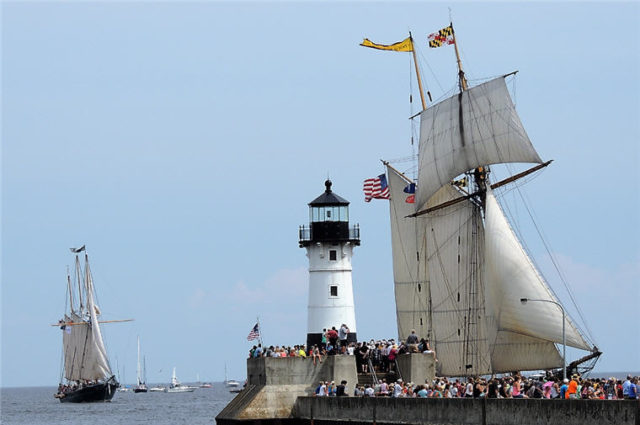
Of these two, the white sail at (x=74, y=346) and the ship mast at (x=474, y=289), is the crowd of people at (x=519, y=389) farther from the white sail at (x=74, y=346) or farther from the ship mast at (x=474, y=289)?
the white sail at (x=74, y=346)

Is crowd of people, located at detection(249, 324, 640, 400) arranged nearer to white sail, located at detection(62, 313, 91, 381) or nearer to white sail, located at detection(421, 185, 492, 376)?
white sail, located at detection(421, 185, 492, 376)

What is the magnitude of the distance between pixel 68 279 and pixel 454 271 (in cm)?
8378

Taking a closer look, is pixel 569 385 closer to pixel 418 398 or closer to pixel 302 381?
pixel 418 398

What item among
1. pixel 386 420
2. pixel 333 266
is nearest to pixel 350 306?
pixel 333 266

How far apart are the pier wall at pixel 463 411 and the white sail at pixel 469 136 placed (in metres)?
16.1

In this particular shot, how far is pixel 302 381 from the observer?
4969 centimetres

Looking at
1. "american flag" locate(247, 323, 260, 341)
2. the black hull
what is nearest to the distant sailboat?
the black hull

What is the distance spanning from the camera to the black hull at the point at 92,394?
431ft

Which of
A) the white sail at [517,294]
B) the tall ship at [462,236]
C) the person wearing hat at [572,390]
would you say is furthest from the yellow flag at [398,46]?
the person wearing hat at [572,390]

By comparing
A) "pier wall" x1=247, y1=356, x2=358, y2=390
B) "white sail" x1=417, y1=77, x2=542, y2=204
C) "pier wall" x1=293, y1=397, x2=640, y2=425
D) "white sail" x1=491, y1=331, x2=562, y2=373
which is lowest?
"pier wall" x1=293, y1=397, x2=640, y2=425

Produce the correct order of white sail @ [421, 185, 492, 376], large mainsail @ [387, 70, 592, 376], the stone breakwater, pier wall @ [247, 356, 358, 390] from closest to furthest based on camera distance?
the stone breakwater
pier wall @ [247, 356, 358, 390]
large mainsail @ [387, 70, 592, 376]
white sail @ [421, 185, 492, 376]

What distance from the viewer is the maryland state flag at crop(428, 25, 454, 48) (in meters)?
62.5

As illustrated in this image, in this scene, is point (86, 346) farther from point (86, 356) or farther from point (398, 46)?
point (398, 46)

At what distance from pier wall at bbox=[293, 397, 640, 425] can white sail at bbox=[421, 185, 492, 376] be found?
13.3 m
